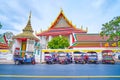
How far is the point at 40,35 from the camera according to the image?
34438 millimetres

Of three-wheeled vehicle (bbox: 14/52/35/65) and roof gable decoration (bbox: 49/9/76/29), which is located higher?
roof gable decoration (bbox: 49/9/76/29)

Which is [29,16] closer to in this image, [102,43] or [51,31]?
[51,31]

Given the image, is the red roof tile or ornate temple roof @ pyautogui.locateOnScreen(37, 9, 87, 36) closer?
the red roof tile

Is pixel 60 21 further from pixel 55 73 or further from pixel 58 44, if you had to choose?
pixel 55 73

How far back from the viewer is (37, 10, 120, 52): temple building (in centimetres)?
2447

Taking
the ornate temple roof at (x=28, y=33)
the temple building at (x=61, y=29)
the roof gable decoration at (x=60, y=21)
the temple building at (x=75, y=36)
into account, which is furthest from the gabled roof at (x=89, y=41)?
the ornate temple roof at (x=28, y=33)

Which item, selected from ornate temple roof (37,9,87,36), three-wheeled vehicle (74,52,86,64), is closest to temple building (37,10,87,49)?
ornate temple roof (37,9,87,36)

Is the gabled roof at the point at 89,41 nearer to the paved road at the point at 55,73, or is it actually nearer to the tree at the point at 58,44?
the tree at the point at 58,44

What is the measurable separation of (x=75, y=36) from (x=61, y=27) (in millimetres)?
6166

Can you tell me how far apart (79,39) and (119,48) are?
6.66 meters

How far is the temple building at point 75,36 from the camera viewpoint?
24469mm

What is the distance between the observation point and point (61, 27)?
3294 centimetres

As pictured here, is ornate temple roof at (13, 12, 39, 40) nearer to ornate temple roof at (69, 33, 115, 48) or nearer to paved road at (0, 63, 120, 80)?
ornate temple roof at (69, 33, 115, 48)

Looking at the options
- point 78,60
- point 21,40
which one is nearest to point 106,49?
point 78,60
